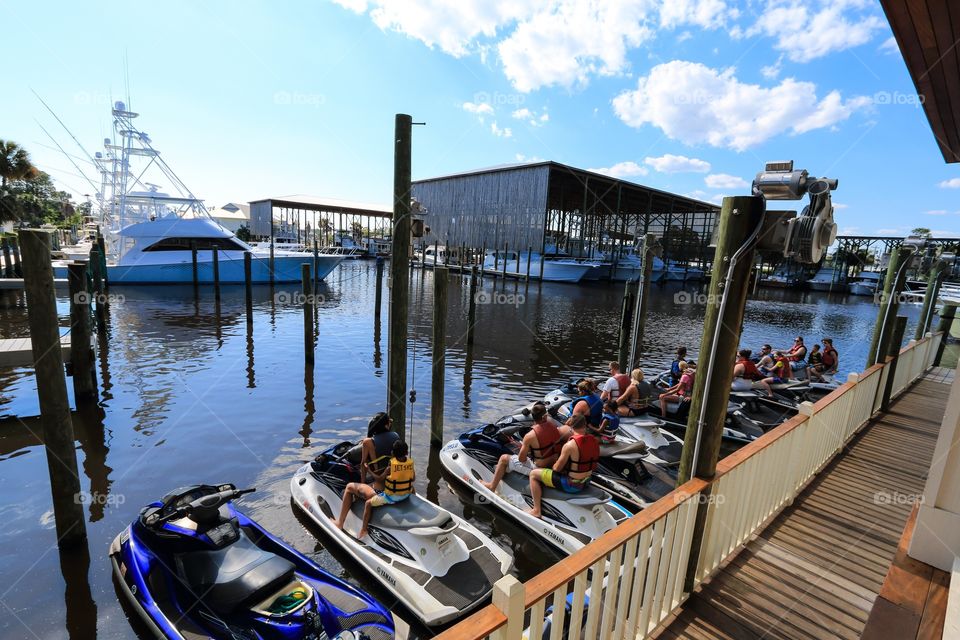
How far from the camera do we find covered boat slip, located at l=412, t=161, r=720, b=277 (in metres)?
43.0

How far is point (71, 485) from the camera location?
5531 mm

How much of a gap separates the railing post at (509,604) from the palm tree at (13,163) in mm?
39154

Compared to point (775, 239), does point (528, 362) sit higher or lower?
lower

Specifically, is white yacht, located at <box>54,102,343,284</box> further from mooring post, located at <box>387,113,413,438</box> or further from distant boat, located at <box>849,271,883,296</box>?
distant boat, located at <box>849,271,883,296</box>

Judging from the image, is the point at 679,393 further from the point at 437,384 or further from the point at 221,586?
the point at 221,586

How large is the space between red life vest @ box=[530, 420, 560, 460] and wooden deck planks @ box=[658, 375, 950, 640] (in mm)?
2726

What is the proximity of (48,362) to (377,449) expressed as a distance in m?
3.88

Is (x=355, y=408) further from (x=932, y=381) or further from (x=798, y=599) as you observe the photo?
(x=932, y=381)

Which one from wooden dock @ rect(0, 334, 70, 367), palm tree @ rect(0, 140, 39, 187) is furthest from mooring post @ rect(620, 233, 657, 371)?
palm tree @ rect(0, 140, 39, 187)

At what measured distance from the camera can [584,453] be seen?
241 inches

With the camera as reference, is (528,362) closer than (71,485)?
No

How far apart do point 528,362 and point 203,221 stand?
80.1ft

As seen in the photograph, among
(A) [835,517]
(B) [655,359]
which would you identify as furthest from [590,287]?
(A) [835,517]

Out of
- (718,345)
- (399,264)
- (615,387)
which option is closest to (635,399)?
(615,387)
